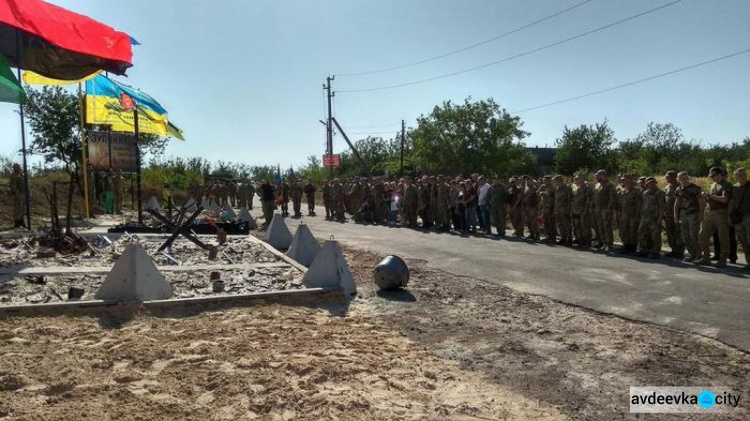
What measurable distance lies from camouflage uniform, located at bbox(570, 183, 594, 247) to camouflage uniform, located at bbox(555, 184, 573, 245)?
296mm

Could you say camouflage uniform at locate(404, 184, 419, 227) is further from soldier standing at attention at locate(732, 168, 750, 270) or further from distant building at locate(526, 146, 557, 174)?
distant building at locate(526, 146, 557, 174)

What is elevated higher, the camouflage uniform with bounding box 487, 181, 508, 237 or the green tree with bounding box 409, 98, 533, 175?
the green tree with bounding box 409, 98, 533, 175

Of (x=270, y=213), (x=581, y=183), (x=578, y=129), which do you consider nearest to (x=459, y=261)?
(x=581, y=183)

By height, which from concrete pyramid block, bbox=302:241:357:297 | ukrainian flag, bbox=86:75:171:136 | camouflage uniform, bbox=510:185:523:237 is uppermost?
ukrainian flag, bbox=86:75:171:136

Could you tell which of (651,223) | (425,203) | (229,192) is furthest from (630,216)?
(229,192)

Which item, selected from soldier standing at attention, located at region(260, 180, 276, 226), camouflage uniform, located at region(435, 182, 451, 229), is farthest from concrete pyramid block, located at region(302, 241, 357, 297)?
soldier standing at attention, located at region(260, 180, 276, 226)

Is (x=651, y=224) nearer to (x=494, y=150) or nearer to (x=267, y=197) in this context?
(x=267, y=197)

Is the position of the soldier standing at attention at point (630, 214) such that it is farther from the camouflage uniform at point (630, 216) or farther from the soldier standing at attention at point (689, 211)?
the soldier standing at attention at point (689, 211)

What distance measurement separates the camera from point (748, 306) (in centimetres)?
689

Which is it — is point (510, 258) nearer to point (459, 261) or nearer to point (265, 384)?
point (459, 261)

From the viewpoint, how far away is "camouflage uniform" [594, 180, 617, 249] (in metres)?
12.8

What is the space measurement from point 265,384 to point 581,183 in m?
11.3

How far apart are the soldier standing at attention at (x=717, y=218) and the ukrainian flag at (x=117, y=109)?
16.2 m

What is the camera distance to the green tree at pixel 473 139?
47250mm
